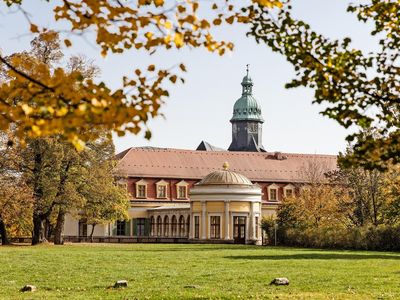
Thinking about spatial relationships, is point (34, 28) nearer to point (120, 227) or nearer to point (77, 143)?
point (77, 143)

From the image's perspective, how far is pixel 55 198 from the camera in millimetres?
48312

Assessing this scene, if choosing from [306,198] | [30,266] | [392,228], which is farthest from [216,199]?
[30,266]

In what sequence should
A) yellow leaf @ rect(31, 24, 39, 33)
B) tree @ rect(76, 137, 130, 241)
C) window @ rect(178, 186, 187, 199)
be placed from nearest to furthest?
yellow leaf @ rect(31, 24, 39, 33), tree @ rect(76, 137, 130, 241), window @ rect(178, 186, 187, 199)

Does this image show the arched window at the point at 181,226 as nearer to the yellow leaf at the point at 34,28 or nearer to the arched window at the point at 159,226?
the arched window at the point at 159,226

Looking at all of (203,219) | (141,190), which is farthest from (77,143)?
(141,190)

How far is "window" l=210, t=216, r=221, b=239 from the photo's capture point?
68.1 meters

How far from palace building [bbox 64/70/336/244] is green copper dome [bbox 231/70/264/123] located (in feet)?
105

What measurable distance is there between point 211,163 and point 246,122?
35.9 meters

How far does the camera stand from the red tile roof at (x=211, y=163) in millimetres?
81312

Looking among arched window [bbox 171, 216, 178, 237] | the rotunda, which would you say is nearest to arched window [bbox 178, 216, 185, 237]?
arched window [bbox 171, 216, 178, 237]

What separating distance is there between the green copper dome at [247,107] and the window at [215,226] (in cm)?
5278

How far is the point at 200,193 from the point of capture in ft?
224

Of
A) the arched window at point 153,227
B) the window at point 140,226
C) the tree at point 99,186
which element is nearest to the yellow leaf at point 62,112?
the tree at point 99,186

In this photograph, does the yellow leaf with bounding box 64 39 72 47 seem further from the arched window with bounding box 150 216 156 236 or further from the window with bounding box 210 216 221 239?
the arched window with bounding box 150 216 156 236
